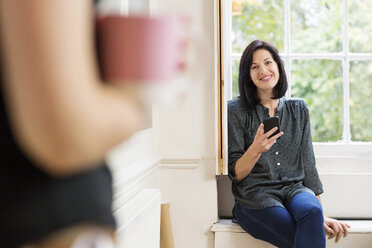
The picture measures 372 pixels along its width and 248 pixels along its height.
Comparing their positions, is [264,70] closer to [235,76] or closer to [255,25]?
[235,76]

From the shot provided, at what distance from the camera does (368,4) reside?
2.95 metres

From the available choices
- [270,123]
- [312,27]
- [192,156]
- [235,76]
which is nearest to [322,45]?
[312,27]

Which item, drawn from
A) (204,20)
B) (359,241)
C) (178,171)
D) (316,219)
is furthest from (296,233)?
(204,20)

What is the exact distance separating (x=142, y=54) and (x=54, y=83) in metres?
0.07

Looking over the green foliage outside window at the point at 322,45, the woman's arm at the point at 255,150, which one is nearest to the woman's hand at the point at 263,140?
the woman's arm at the point at 255,150

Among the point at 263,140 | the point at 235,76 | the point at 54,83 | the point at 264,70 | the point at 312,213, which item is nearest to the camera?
the point at 54,83

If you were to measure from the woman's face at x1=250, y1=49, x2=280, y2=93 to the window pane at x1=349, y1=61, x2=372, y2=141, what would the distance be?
678 mm

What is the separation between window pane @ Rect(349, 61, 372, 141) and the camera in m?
2.94

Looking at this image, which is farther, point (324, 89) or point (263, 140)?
point (324, 89)

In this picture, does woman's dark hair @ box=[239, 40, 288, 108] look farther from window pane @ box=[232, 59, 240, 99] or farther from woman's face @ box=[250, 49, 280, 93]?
window pane @ box=[232, 59, 240, 99]

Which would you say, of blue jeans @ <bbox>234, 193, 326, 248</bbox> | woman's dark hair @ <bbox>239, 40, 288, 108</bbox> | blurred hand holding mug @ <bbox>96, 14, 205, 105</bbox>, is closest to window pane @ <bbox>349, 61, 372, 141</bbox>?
woman's dark hair @ <bbox>239, 40, 288, 108</bbox>

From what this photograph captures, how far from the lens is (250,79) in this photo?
259 centimetres

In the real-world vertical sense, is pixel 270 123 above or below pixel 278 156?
above

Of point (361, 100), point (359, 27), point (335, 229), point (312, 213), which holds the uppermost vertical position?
point (359, 27)
